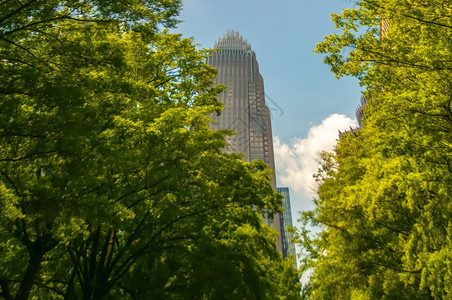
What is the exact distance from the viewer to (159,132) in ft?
21.8

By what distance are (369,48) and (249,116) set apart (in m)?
89.1

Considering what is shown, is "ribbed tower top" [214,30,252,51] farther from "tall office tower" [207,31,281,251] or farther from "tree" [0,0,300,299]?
"tree" [0,0,300,299]

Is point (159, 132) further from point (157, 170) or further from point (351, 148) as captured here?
point (351, 148)

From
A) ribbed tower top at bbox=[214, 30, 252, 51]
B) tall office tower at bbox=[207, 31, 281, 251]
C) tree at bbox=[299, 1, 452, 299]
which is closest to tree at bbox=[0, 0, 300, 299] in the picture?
tree at bbox=[299, 1, 452, 299]

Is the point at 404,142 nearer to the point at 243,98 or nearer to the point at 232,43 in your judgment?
the point at 243,98

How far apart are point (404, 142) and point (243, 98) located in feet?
326

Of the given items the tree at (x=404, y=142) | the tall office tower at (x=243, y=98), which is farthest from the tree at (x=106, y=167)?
the tall office tower at (x=243, y=98)

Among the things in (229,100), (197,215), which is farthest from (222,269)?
(229,100)

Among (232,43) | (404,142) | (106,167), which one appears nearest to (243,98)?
(232,43)

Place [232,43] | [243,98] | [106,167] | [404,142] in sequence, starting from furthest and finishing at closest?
[232,43]
[243,98]
[404,142]
[106,167]

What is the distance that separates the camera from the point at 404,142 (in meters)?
7.30

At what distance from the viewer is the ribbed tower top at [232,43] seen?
12056 cm

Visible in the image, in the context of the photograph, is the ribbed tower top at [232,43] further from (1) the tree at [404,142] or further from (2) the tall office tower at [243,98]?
(1) the tree at [404,142]

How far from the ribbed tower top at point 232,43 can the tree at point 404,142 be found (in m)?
116
